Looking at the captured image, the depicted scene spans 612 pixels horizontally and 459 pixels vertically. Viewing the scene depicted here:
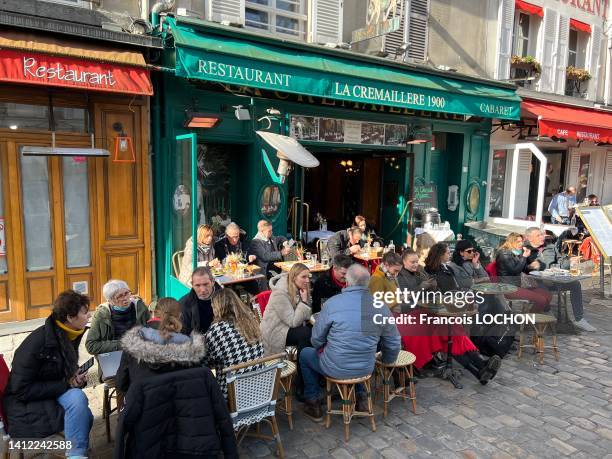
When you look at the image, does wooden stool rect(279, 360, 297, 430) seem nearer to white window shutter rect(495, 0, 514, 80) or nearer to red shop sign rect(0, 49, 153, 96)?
red shop sign rect(0, 49, 153, 96)

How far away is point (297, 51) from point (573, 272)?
5098 millimetres

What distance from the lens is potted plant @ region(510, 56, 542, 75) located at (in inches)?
435

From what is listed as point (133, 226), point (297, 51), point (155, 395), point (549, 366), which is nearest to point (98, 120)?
point (133, 226)

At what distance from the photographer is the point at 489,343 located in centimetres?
531

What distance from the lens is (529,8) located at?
11.1 metres

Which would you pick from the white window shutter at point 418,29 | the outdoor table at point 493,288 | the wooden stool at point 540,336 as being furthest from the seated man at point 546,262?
the white window shutter at point 418,29

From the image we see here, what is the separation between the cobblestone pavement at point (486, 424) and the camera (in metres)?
3.64

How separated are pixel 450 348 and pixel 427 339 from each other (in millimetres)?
244

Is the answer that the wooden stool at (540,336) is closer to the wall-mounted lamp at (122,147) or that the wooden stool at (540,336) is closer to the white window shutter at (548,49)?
the wall-mounted lamp at (122,147)

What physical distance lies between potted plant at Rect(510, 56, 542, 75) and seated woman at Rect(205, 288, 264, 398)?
10.4 metres

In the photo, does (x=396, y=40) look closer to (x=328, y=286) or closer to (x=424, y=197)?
(x=424, y=197)

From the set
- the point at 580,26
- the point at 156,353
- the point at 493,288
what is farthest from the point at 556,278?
the point at 580,26

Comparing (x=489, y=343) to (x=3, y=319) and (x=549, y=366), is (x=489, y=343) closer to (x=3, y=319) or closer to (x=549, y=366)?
(x=549, y=366)

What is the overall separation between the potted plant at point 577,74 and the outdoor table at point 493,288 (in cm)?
932
